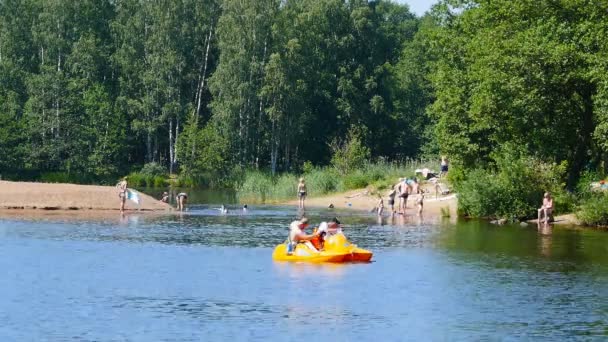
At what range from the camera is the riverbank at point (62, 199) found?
212ft

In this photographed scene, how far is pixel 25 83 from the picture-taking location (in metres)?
107

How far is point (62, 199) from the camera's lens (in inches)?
2559

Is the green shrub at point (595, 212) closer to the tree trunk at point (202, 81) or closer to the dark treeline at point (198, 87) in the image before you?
the dark treeline at point (198, 87)

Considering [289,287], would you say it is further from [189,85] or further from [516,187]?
[189,85]

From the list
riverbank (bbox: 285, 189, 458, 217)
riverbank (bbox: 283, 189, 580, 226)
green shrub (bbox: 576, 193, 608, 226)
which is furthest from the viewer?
riverbank (bbox: 285, 189, 458, 217)

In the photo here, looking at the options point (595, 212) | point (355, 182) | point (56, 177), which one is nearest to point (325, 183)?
point (355, 182)

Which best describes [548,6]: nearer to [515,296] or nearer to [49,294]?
[515,296]

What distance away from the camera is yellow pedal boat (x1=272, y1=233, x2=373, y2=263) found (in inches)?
1620

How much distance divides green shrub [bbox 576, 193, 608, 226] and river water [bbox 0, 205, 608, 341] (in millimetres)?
2434

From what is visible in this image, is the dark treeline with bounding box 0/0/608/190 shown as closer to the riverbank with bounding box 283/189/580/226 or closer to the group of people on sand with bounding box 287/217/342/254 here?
the riverbank with bounding box 283/189/580/226

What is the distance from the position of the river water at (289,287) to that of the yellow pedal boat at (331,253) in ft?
→ 1.56

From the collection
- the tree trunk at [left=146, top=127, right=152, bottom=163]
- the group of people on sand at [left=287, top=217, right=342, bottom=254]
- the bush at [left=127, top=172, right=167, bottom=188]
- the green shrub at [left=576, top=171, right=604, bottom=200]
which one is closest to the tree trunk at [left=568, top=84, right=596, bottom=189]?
the green shrub at [left=576, top=171, right=604, bottom=200]

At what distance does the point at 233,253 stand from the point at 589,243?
600 inches

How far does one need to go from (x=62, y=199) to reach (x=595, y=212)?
28.6m
